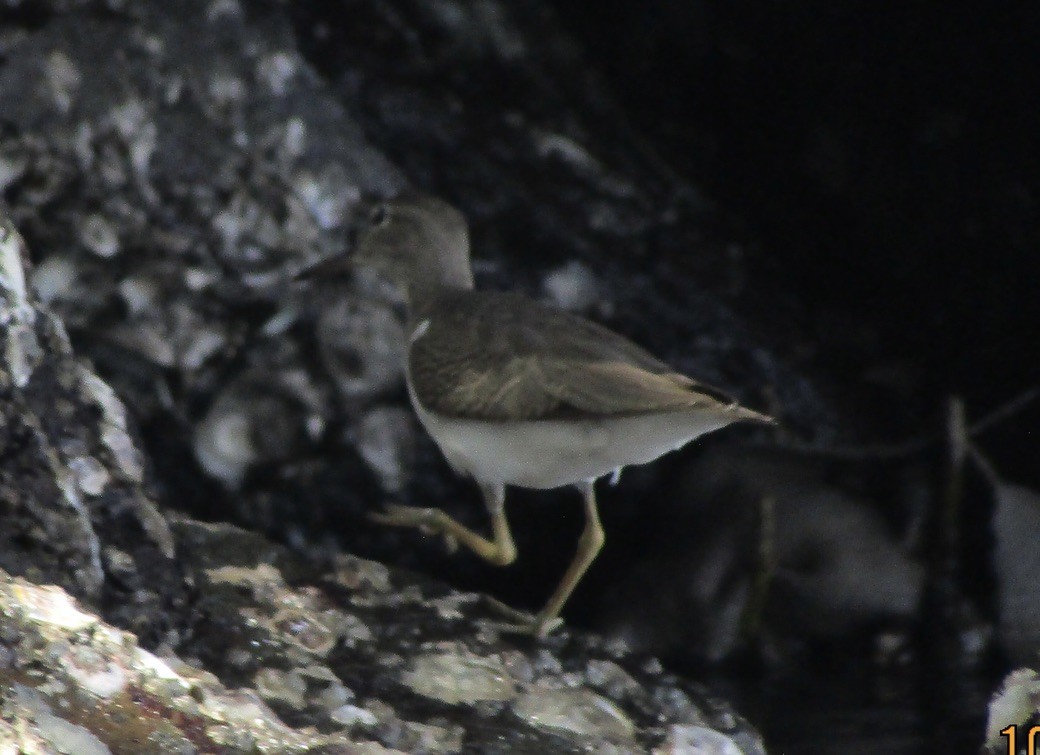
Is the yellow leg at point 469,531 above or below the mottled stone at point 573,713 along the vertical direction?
above

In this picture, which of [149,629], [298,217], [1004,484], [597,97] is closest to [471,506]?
[298,217]

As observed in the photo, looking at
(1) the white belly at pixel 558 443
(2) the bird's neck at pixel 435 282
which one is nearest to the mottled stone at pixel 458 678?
(1) the white belly at pixel 558 443

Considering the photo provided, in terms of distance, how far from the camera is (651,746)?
128 inches

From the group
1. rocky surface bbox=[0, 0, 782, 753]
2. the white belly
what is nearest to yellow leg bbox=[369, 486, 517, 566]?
the white belly

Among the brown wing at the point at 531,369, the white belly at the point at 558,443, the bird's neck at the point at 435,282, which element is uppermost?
the bird's neck at the point at 435,282

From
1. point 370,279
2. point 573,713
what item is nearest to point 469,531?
point 370,279

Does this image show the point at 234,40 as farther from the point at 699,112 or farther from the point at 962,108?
the point at 962,108

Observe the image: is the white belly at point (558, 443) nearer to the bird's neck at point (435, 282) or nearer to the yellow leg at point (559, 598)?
the yellow leg at point (559, 598)

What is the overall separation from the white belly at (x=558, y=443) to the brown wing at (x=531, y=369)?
4 cm

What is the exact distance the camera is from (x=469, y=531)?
456 centimetres

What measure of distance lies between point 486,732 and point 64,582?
35.4 inches

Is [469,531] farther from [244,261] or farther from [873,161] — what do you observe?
[873,161]

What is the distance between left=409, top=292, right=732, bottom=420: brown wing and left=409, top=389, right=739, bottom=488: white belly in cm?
4

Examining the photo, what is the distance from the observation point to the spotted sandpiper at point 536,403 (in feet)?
12.1
